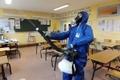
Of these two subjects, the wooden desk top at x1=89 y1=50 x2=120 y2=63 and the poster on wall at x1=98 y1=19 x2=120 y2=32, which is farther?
the poster on wall at x1=98 y1=19 x2=120 y2=32

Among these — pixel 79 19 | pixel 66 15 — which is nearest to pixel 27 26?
Result: pixel 66 15

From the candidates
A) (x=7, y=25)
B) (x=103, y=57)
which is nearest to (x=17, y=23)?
(x=7, y=25)

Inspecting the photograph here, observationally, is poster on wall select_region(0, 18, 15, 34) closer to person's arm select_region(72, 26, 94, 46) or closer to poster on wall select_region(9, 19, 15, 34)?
poster on wall select_region(9, 19, 15, 34)

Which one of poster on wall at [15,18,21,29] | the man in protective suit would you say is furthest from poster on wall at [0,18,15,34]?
the man in protective suit

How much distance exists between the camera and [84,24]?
154 cm

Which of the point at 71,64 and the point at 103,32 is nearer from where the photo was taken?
the point at 71,64

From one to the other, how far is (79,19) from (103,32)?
13.7 feet

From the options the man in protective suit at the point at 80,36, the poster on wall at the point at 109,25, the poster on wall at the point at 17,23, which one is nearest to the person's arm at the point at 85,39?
the man in protective suit at the point at 80,36

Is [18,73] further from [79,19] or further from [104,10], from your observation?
[104,10]

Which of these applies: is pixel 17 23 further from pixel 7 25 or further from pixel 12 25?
pixel 7 25

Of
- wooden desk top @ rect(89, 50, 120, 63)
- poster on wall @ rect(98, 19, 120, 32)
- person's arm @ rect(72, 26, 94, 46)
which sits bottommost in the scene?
wooden desk top @ rect(89, 50, 120, 63)

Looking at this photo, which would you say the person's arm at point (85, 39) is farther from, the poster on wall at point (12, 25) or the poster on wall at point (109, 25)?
the poster on wall at point (12, 25)

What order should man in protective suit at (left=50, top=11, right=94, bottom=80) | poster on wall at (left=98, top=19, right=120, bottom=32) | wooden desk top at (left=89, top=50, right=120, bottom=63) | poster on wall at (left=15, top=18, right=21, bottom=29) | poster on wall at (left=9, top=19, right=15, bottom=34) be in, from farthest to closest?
poster on wall at (left=15, top=18, right=21, bottom=29) → poster on wall at (left=9, top=19, right=15, bottom=34) → poster on wall at (left=98, top=19, right=120, bottom=32) → wooden desk top at (left=89, top=50, right=120, bottom=63) → man in protective suit at (left=50, top=11, right=94, bottom=80)

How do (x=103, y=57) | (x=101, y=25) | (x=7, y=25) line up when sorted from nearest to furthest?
1. (x=103, y=57)
2. (x=101, y=25)
3. (x=7, y=25)
